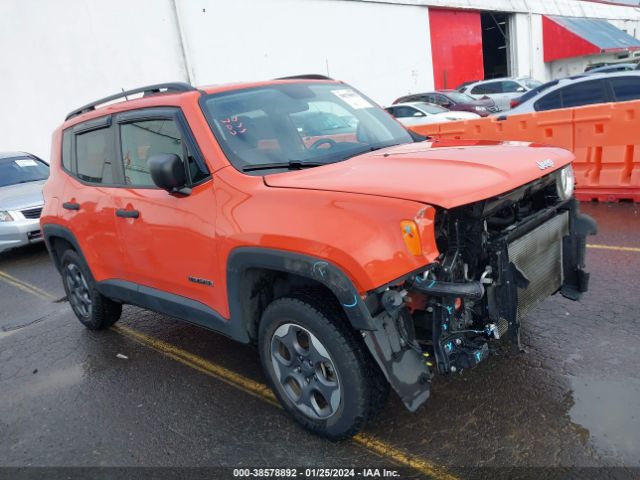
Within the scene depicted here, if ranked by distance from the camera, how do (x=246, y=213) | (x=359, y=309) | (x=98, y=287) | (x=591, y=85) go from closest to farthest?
(x=359, y=309) → (x=246, y=213) → (x=98, y=287) → (x=591, y=85)

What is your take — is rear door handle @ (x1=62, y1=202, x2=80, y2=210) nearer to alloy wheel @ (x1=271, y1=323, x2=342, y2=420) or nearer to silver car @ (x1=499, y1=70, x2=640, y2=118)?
alloy wheel @ (x1=271, y1=323, x2=342, y2=420)

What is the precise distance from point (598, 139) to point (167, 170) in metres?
6.43

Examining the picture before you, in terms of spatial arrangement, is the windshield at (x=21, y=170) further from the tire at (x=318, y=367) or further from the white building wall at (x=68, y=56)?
the tire at (x=318, y=367)

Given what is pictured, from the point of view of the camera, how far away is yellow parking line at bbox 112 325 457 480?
2705mm

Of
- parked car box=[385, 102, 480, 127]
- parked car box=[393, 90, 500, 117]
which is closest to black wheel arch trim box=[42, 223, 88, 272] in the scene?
parked car box=[385, 102, 480, 127]

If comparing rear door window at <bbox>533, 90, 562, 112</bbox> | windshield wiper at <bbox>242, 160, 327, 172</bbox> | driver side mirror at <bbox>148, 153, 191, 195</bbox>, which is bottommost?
rear door window at <bbox>533, 90, 562, 112</bbox>

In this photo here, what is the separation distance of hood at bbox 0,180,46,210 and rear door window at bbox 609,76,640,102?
9.32 meters

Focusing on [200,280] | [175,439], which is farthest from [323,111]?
[175,439]

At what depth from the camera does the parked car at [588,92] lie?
8.68 metres

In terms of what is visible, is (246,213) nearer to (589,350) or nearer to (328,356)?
(328,356)

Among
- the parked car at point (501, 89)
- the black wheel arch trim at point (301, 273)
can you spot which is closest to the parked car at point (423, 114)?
the parked car at point (501, 89)

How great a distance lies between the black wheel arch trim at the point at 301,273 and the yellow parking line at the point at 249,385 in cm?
76

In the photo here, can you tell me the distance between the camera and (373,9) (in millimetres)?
25516

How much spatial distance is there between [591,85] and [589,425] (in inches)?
310
